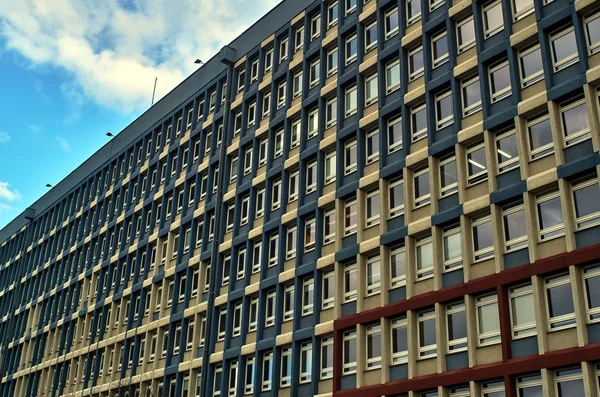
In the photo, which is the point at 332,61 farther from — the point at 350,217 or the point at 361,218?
the point at 361,218

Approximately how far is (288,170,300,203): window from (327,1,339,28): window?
26.1 feet

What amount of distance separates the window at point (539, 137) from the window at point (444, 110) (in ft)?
12.7

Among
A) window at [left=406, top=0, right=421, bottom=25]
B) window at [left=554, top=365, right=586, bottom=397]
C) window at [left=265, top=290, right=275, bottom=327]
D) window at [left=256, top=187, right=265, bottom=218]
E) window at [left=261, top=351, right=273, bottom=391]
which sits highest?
window at [left=406, top=0, right=421, bottom=25]

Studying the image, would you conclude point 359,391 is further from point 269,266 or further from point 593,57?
point 593,57

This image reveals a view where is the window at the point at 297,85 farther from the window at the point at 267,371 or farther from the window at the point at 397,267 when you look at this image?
the window at the point at 267,371

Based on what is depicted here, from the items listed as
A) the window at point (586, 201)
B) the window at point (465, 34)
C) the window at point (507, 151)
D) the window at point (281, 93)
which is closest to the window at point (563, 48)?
the window at point (507, 151)

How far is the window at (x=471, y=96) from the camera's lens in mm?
30266

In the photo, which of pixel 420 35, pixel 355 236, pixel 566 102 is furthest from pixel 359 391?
pixel 420 35

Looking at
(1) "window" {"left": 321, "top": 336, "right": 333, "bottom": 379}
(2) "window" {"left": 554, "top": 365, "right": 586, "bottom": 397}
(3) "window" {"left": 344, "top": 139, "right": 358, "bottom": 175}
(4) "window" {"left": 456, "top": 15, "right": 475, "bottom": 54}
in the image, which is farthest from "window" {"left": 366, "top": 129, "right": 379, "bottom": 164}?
(2) "window" {"left": 554, "top": 365, "right": 586, "bottom": 397}

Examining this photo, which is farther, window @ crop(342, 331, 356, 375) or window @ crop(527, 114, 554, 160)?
window @ crop(342, 331, 356, 375)

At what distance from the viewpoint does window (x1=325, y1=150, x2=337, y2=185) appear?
119 ft

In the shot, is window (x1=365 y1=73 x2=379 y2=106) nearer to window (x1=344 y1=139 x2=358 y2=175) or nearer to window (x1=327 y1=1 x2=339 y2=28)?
window (x1=344 y1=139 x2=358 y2=175)

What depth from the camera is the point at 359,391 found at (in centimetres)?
3023

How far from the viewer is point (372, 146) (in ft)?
114
